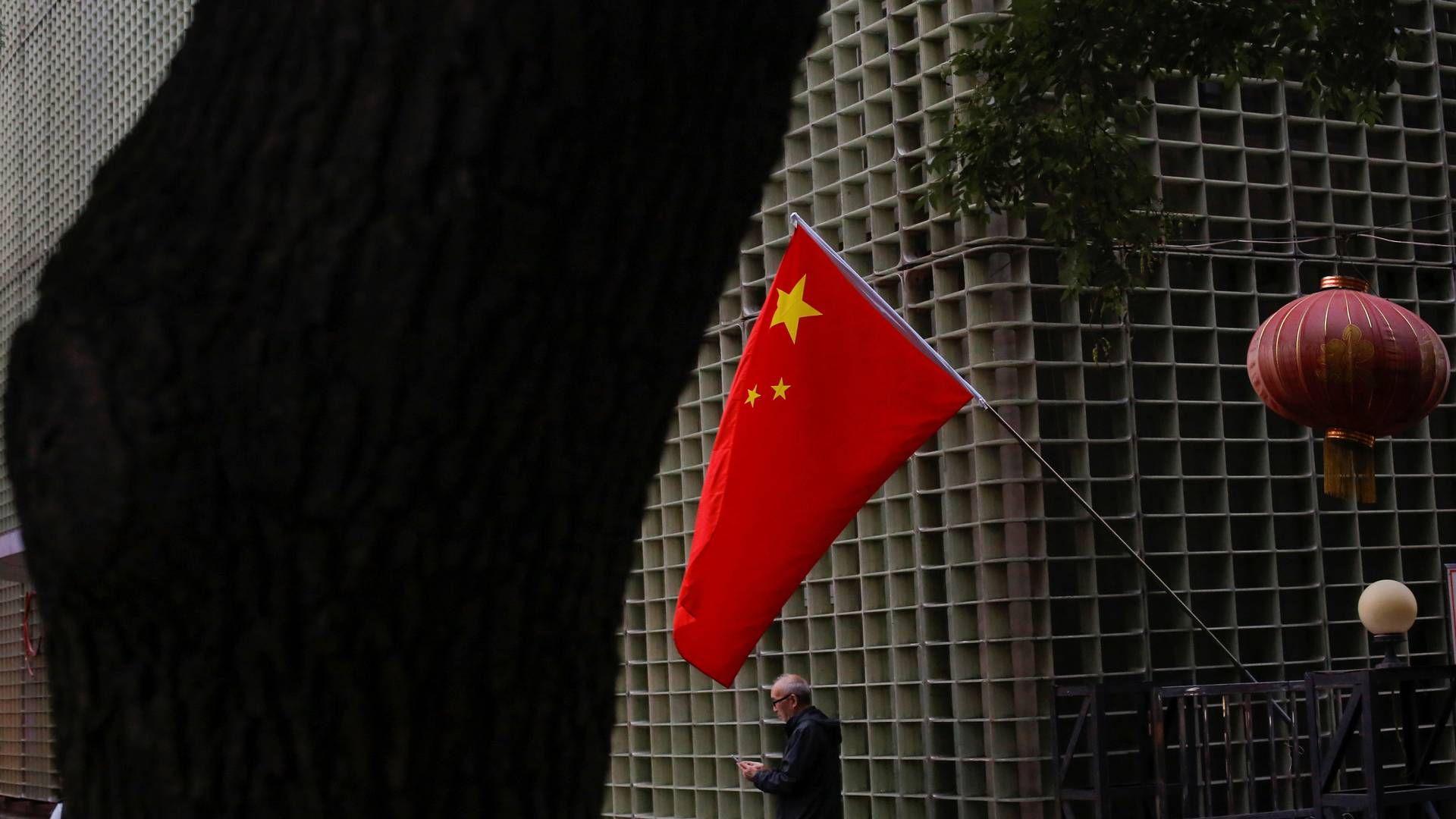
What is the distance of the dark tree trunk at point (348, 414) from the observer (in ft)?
5.96

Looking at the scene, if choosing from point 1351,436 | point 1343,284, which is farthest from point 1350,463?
point 1343,284

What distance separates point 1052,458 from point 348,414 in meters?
7.26

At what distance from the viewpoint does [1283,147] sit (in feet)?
32.1

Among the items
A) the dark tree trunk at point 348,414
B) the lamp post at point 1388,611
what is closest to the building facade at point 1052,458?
the lamp post at point 1388,611

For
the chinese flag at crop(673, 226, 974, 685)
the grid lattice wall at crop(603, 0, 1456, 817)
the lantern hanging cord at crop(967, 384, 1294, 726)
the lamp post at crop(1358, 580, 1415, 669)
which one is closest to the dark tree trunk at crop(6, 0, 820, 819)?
the chinese flag at crop(673, 226, 974, 685)

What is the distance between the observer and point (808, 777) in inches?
315

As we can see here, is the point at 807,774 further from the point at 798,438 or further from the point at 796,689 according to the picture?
the point at 798,438

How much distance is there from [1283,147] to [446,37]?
8.64 meters

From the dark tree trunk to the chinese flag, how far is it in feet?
13.1

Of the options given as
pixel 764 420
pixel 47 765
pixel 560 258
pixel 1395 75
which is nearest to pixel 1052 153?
pixel 1395 75

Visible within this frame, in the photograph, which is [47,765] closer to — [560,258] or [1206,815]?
[1206,815]

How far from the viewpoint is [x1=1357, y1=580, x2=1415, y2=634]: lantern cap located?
24.7 ft

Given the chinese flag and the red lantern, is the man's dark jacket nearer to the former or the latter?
the chinese flag

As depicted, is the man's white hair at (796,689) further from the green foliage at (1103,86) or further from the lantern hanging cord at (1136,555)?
the green foliage at (1103,86)
